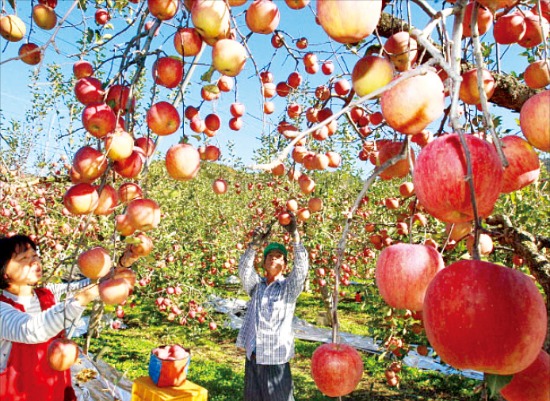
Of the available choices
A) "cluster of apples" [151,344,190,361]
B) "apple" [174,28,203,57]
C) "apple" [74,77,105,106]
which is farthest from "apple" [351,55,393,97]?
"cluster of apples" [151,344,190,361]

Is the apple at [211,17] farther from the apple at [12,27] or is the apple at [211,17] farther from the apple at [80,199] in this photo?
the apple at [12,27]

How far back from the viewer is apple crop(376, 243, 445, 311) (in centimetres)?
88

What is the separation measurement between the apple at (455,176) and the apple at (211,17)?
507mm

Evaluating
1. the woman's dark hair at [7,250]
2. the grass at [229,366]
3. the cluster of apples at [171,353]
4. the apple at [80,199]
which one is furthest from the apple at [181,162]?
the grass at [229,366]

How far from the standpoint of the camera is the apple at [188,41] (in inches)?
39.9

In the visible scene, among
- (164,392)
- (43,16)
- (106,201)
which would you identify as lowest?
(164,392)

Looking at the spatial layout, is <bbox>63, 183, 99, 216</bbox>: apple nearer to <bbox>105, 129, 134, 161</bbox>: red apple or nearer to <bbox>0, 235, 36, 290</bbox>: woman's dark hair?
<bbox>105, 129, 134, 161</bbox>: red apple

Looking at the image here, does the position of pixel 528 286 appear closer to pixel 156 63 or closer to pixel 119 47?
pixel 156 63

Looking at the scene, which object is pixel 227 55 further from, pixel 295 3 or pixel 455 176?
pixel 455 176

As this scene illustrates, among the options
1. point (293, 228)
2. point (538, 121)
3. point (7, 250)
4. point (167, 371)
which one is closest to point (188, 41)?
point (538, 121)

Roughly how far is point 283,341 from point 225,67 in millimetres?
2572

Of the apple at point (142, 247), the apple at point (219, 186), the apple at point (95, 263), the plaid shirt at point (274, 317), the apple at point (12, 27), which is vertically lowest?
the plaid shirt at point (274, 317)

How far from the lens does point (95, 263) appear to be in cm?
120

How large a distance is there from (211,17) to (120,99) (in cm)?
29
